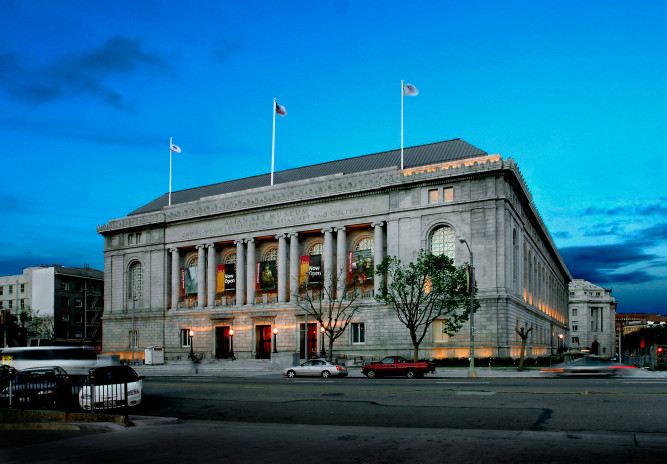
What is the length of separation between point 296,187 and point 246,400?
53.8 m

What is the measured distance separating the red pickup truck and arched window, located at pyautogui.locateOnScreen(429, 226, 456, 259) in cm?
2706

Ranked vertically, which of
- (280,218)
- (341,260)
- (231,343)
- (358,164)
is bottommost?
(231,343)

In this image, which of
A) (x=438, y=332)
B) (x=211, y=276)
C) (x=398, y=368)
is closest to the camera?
(x=398, y=368)

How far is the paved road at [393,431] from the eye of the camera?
39.3 ft

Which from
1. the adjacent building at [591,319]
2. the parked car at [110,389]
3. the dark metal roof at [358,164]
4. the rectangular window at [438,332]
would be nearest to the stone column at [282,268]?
the dark metal roof at [358,164]

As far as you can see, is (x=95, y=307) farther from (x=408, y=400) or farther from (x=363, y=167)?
(x=408, y=400)

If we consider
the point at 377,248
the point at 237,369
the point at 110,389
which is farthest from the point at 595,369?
the point at 377,248

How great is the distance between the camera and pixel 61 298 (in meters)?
110

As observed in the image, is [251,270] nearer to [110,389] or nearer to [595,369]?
[595,369]

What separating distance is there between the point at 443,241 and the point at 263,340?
26.9 meters

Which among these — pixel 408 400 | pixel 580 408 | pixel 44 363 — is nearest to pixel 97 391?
pixel 408 400

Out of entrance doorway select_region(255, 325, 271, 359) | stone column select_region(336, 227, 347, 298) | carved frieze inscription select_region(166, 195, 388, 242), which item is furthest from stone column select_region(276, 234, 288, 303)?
stone column select_region(336, 227, 347, 298)

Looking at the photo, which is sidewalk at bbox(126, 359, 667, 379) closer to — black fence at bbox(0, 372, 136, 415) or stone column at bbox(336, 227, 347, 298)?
stone column at bbox(336, 227, 347, 298)

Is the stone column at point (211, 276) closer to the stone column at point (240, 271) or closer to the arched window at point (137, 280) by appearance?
the stone column at point (240, 271)
